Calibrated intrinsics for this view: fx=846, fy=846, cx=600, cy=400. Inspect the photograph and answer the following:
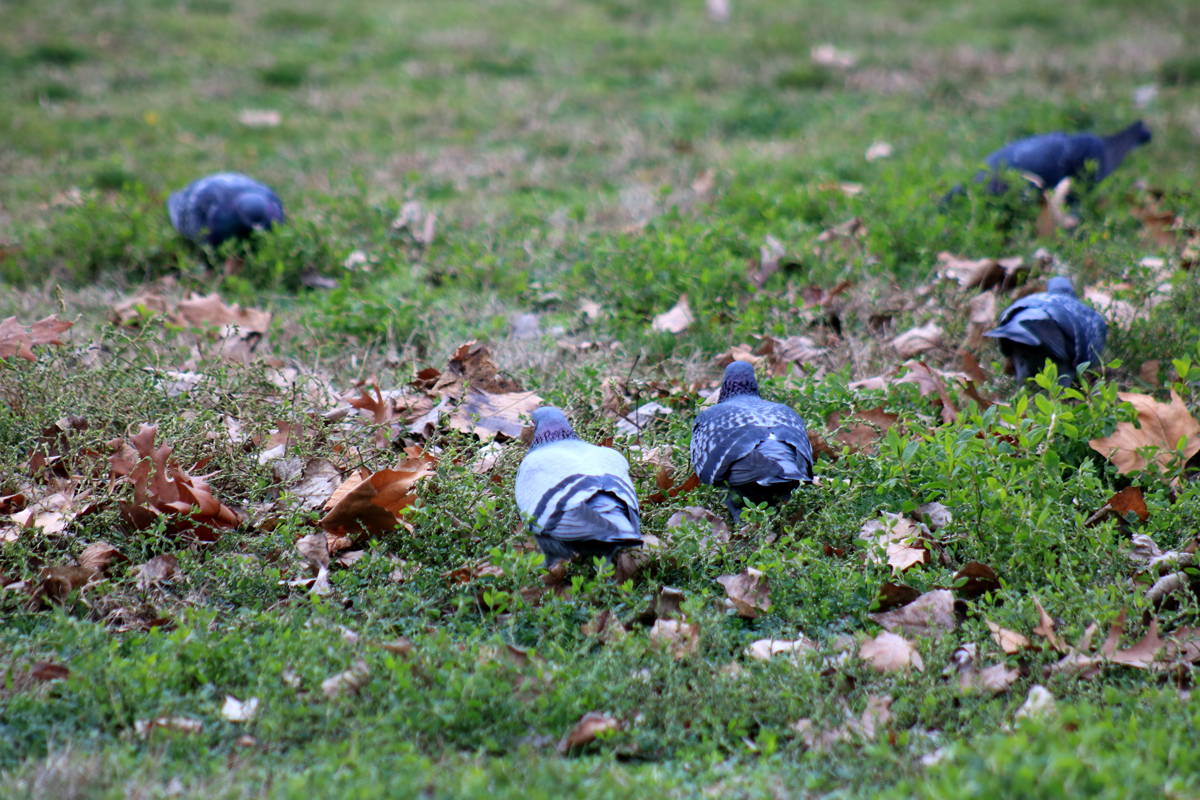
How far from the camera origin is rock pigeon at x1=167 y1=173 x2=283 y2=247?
18.4 feet

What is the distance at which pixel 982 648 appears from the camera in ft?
8.46

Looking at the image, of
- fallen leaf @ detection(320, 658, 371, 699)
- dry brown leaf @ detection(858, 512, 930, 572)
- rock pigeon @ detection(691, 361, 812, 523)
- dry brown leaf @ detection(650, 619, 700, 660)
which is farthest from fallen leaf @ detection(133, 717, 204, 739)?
dry brown leaf @ detection(858, 512, 930, 572)

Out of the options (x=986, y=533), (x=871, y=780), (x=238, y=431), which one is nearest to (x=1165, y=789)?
(x=871, y=780)

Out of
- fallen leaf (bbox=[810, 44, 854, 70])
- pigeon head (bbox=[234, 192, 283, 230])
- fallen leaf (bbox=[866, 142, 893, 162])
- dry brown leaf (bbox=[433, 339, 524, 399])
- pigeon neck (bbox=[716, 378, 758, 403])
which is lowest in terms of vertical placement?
dry brown leaf (bbox=[433, 339, 524, 399])

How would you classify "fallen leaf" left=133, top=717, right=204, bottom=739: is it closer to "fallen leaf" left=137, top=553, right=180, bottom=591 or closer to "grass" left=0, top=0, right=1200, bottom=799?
"grass" left=0, top=0, right=1200, bottom=799

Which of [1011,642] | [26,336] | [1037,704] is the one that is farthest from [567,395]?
[26,336]

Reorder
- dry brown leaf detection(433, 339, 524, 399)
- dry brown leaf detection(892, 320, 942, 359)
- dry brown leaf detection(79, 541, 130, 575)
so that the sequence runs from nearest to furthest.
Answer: dry brown leaf detection(79, 541, 130, 575) < dry brown leaf detection(433, 339, 524, 399) < dry brown leaf detection(892, 320, 942, 359)

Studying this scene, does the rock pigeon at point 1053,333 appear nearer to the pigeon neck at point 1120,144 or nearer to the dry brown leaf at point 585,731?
the dry brown leaf at point 585,731

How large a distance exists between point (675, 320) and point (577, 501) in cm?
209

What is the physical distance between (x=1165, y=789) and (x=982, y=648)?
76 cm

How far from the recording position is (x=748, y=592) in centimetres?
291

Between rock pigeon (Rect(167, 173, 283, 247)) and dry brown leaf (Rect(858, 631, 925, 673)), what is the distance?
15.3 ft

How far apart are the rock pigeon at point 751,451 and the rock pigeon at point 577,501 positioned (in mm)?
372

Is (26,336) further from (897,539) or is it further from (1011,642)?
(1011,642)
